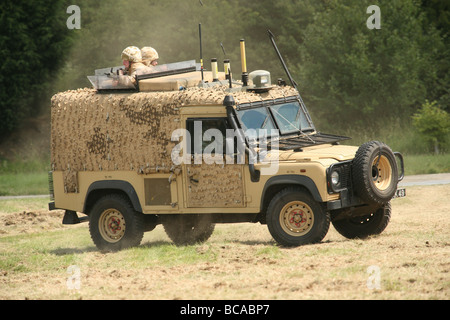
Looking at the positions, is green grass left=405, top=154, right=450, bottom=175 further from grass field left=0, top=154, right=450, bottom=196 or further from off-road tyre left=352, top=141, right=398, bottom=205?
off-road tyre left=352, top=141, right=398, bottom=205

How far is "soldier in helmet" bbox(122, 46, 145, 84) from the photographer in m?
14.8

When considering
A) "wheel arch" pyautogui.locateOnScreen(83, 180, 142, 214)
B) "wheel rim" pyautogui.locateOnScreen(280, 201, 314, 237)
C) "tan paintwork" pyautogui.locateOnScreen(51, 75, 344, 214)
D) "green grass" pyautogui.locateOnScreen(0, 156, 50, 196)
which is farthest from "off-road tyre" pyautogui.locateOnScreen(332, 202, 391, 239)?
"green grass" pyautogui.locateOnScreen(0, 156, 50, 196)

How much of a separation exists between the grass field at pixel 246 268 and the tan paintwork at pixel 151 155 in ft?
2.64

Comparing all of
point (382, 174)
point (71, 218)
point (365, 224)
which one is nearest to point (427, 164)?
point (365, 224)

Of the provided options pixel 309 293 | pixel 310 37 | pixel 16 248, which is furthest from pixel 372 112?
pixel 309 293

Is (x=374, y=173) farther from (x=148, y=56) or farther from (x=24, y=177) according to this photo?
(x=24, y=177)

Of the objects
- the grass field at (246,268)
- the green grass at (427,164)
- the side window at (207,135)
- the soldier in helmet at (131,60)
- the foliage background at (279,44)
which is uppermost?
the foliage background at (279,44)

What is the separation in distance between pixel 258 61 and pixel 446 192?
2318cm

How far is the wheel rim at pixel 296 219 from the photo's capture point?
487 inches

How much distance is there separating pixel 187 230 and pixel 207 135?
2.39 metres

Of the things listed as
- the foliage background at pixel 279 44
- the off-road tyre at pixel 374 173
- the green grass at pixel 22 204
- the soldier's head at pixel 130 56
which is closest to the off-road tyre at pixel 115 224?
the soldier's head at pixel 130 56

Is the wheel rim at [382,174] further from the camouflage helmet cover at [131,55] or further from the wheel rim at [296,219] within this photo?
the camouflage helmet cover at [131,55]

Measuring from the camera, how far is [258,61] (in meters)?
41.3

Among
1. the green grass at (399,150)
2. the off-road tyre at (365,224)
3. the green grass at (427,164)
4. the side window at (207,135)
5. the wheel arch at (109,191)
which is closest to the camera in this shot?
the side window at (207,135)
